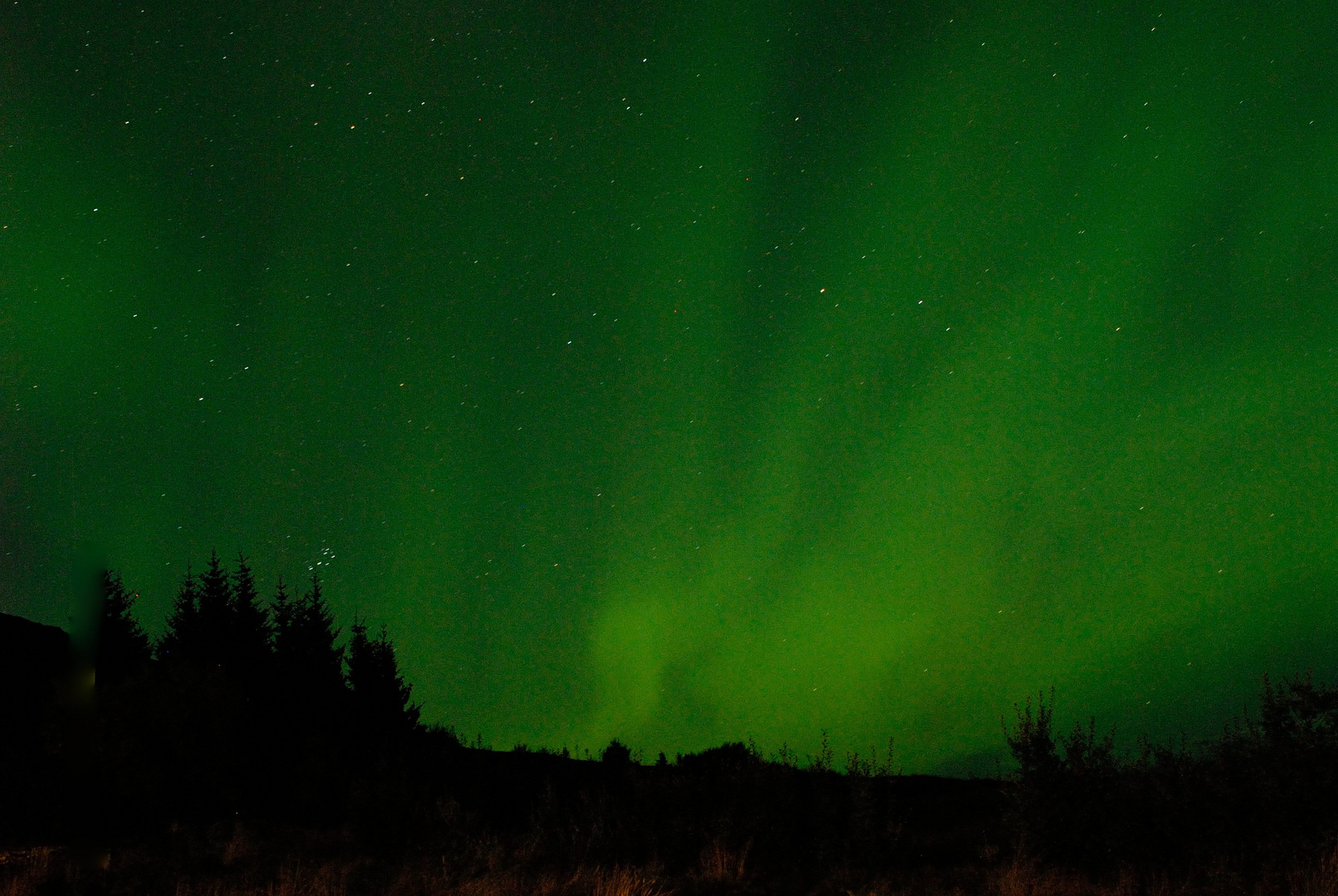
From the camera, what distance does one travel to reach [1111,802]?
13.4 meters

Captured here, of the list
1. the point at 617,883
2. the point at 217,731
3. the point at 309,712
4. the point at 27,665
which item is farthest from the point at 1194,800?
the point at 27,665

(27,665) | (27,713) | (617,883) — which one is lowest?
(617,883)

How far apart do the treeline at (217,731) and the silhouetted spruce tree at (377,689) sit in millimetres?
96

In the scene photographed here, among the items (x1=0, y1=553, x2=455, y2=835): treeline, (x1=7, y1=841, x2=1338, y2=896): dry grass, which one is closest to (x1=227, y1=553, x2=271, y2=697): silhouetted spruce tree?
(x1=0, y1=553, x2=455, y2=835): treeline

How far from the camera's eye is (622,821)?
49.3 ft

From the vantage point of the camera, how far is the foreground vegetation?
473 inches

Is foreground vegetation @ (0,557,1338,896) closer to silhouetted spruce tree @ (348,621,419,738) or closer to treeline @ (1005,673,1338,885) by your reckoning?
treeline @ (1005,673,1338,885)

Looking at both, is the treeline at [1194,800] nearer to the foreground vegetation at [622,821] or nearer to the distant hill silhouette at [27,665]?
the foreground vegetation at [622,821]

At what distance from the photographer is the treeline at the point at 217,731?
67.2 ft

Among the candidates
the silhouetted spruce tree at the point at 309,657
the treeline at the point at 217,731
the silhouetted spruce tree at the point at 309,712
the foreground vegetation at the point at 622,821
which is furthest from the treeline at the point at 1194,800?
the silhouetted spruce tree at the point at 309,657

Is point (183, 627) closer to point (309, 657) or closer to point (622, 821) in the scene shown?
point (309, 657)

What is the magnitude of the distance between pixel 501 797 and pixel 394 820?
855cm

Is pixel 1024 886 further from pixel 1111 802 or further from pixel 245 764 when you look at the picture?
pixel 245 764

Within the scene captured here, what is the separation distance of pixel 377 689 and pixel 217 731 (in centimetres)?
2067
